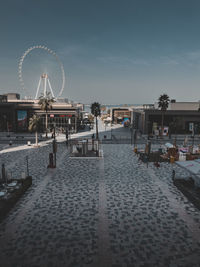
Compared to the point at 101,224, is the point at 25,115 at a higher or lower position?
higher

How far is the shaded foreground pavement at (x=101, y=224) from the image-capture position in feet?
30.4

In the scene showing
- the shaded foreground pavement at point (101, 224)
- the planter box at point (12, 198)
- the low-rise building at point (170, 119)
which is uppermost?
the low-rise building at point (170, 119)

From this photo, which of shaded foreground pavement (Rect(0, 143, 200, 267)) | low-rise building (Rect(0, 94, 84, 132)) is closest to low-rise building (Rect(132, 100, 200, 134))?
low-rise building (Rect(0, 94, 84, 132))

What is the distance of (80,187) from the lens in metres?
17.5

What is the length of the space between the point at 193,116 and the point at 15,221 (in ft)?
187

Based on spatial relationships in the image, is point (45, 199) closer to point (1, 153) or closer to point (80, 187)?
point (80, 187)

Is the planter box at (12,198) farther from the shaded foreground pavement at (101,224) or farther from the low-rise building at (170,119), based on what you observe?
the low-rise building at (170,119)

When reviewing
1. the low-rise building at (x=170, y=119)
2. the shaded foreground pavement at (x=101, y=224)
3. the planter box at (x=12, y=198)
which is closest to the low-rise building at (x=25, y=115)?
the low-rise building at (x=170, y=119)

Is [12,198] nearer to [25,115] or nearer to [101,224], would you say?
[101,224]

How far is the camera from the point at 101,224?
1194 centimetres

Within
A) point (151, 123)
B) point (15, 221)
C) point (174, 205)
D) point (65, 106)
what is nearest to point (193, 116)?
point (151, 123)

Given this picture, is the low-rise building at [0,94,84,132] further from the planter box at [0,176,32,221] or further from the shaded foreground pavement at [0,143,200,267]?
the planter box at [0,176,32,221]

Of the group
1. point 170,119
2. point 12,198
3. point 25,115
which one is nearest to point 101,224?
point 12,198

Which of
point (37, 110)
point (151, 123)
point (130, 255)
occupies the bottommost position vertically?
point (130, 255)
